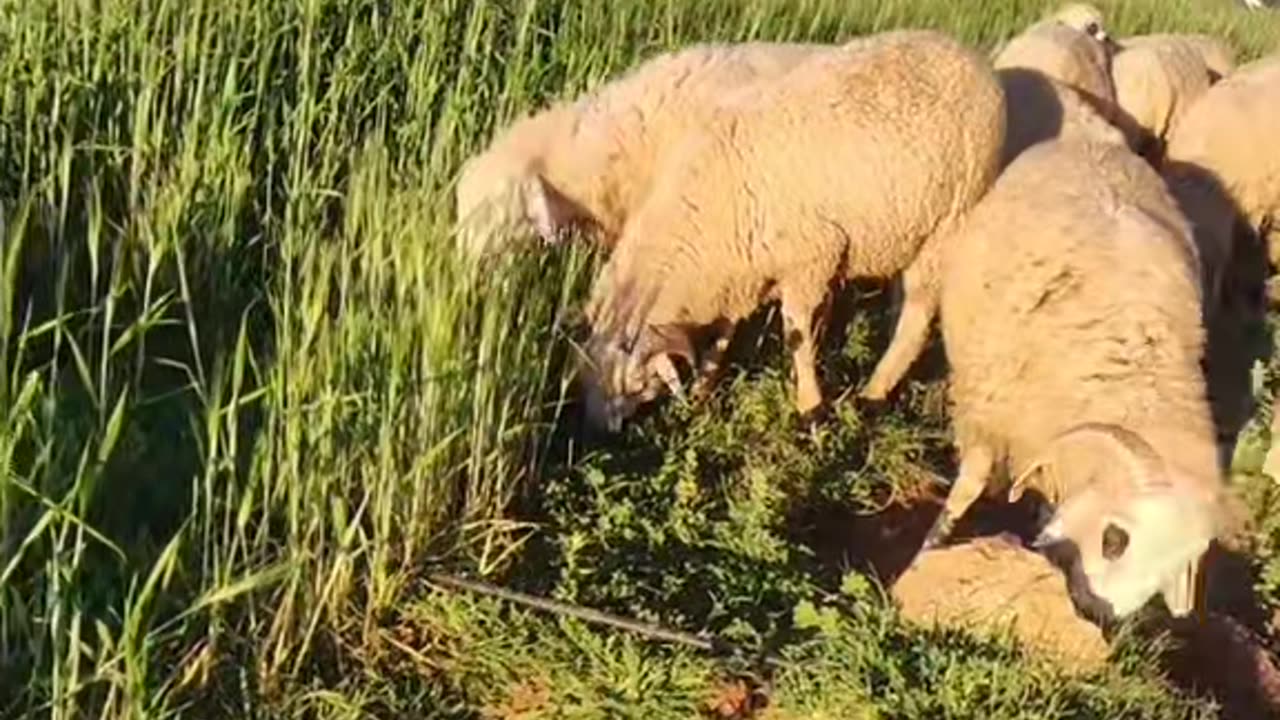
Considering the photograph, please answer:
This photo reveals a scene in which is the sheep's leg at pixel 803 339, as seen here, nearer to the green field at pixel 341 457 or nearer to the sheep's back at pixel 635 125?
the green field at pixel 341 457

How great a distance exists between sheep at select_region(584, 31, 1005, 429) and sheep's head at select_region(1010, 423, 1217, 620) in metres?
1.15

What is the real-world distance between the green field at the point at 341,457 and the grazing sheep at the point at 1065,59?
1773 mm

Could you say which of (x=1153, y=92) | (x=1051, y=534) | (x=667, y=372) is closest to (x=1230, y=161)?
(x=1153, y=92)

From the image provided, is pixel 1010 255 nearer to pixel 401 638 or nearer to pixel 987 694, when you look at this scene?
pixel 987 694

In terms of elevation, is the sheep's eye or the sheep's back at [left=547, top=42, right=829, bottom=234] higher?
the sheep's back at [left=547, top=42, right=829, bottom=234]

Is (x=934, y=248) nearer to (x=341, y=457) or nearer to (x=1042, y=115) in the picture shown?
(x=1042, y=115)

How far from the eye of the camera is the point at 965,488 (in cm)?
569

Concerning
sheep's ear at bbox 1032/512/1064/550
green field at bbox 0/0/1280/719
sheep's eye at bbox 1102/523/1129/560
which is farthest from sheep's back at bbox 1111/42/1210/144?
sheep's eye at bbox 1102/523/1129/560

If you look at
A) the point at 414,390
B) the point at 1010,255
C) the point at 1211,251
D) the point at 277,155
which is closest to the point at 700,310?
the point at 1010,255

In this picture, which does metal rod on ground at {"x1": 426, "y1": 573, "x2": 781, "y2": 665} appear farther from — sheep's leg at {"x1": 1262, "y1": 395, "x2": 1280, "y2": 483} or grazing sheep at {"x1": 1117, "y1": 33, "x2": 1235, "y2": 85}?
grazing sheep at {"x1": 1117, "y1": 33, "x2": 1235, "y2": 85}

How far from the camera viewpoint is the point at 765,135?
20.3ft

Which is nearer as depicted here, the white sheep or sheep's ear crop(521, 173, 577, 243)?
sheep's ear crop(521, 173, 577, 243)

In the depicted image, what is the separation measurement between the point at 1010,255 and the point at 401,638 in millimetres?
2661

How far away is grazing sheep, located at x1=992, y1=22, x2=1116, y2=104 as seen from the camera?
297 inches
